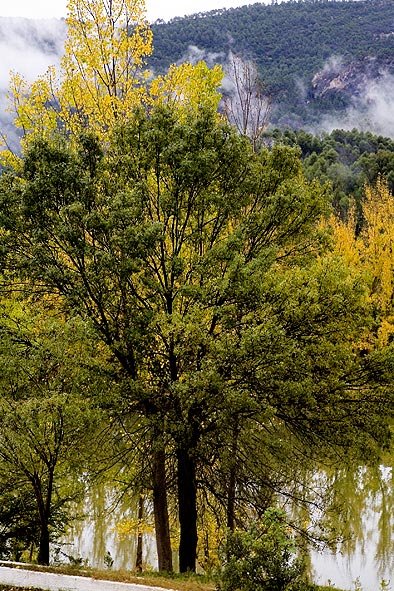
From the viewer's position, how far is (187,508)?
12.0 m

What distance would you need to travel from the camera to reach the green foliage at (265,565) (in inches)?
313

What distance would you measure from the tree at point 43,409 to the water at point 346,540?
4049mm

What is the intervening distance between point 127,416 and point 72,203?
170 inches

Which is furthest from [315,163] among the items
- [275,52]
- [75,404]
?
[275,52]

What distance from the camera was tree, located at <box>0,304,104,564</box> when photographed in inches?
383

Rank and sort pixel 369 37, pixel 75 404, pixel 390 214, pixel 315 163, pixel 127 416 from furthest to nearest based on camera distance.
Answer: pixel 369 37
pixel 315 163
pixel 390 214
pixel 127 416
pixel 75 404

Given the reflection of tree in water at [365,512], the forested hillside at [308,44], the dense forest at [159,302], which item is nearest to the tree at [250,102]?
the dense forest at [159,302]

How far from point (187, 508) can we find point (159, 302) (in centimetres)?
405

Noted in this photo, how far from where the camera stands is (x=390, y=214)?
104ft

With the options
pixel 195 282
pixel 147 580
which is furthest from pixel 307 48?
pixel 147 580

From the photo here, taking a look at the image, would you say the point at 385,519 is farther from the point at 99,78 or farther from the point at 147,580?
the point at 99,78

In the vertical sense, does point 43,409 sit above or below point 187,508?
above

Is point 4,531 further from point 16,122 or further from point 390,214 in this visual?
point 390,214

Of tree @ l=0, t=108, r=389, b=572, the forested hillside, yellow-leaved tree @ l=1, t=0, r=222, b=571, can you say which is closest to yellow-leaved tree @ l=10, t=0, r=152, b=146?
yellow-leaved tree @ l=1, t=0, r=222, b=571
